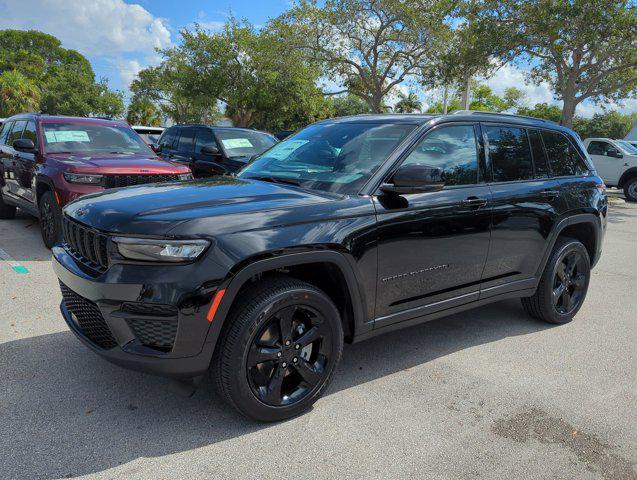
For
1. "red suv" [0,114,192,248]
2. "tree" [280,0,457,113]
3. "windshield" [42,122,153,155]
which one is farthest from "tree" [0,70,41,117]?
"windshield" [42,122,153,155]

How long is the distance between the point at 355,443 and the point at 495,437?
81 centimetres

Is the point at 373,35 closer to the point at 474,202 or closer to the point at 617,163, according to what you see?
the point at 617,163

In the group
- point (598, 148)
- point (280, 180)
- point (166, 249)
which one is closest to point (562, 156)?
point (280, 180)

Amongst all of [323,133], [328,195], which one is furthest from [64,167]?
[328,195]

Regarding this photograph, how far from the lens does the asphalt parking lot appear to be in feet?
8.54

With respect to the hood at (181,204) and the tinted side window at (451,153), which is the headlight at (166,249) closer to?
the hood at (181,204)

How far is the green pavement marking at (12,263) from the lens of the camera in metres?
5.77

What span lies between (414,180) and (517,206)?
4.44ft

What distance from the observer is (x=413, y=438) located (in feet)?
9.41

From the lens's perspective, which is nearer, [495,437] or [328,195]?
[495,437]

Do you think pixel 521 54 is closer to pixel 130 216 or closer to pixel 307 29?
pixel 307 29

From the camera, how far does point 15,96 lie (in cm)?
4000

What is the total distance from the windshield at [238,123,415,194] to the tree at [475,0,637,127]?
1338 centimetres

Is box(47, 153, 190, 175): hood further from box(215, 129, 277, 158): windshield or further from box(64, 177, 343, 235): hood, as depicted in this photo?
box(64, 177, 343, 235): hood
